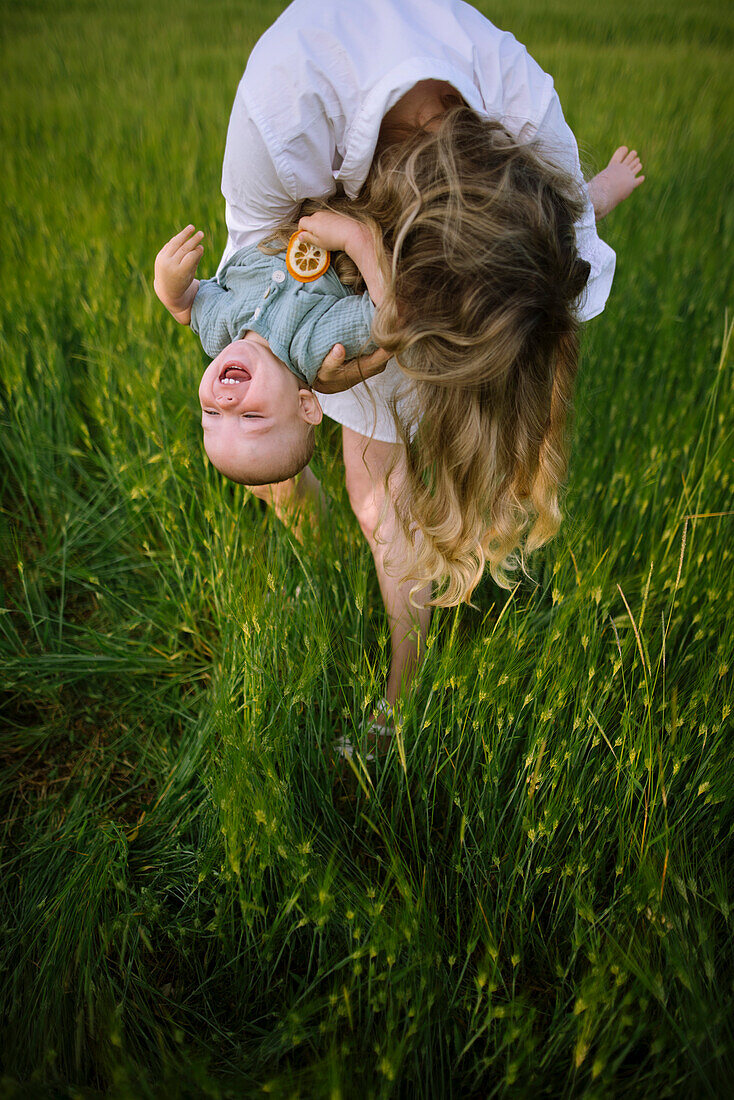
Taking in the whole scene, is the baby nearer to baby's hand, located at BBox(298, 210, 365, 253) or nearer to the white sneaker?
baby's hand, located at BBox(298, 210, 365, 253)

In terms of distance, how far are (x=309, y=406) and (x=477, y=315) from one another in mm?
348

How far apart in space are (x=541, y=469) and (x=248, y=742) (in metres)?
0.75

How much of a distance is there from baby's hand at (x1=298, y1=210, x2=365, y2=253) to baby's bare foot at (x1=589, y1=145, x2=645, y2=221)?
0.71 meters

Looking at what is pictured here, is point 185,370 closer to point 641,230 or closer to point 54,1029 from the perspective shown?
point 54,1029

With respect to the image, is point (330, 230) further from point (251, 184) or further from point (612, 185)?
point (612, 185)

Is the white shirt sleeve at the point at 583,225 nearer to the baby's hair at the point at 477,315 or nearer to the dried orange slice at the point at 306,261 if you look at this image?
the baby's hair at the point at 477,315

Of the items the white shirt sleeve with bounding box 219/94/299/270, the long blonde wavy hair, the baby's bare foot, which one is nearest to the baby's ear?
the long blonde wavy hair

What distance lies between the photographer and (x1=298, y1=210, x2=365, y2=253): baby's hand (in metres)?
1.16

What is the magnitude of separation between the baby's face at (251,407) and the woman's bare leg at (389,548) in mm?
283

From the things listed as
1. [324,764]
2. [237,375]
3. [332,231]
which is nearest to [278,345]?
[237,375]

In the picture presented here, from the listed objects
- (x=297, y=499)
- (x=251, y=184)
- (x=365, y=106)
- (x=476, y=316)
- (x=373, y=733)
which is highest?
(x=365, y=106)

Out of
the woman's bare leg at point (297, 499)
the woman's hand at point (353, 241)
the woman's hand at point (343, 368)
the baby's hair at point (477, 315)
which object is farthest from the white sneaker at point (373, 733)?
the woman's hand at point (353, 241)

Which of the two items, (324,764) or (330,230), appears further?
(324,764)

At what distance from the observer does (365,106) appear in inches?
43.1
